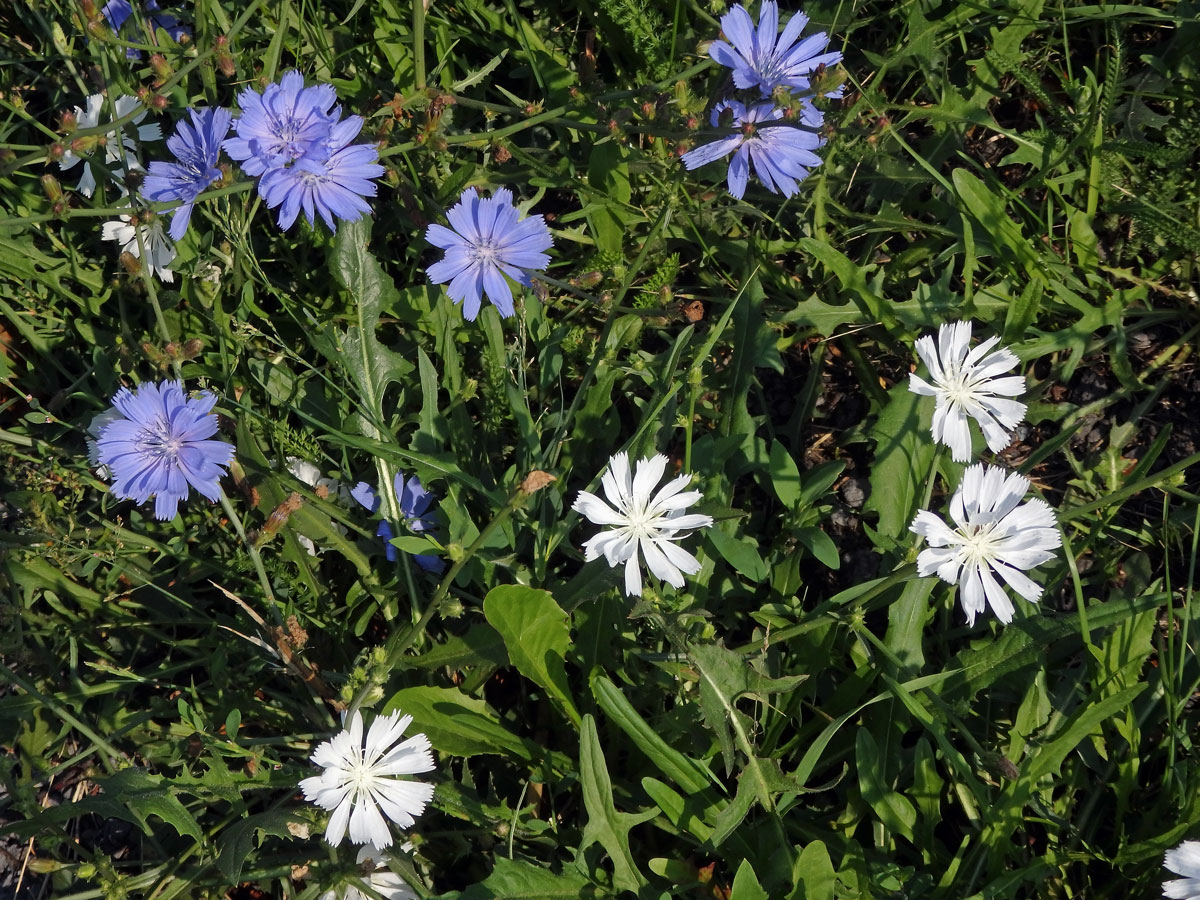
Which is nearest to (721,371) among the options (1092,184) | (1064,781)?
(1092,184)

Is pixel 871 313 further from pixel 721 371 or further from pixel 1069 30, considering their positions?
pixel 1069 30

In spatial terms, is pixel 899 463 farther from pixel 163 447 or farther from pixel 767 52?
pixel 163 447

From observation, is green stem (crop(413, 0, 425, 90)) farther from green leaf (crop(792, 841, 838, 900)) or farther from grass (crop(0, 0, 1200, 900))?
green leaf (crop(792, 841, 838, 900))

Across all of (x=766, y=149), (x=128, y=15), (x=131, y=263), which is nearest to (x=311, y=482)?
(x=131, y=263)

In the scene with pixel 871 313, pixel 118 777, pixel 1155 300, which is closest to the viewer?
pixel 118 777

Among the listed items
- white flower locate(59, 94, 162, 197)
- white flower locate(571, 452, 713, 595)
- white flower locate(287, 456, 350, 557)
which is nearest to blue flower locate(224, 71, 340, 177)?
white flower locate(59, 94, 162, 197)

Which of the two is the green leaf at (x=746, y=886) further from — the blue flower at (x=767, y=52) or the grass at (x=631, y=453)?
the blue flower at (x=767, y=52)

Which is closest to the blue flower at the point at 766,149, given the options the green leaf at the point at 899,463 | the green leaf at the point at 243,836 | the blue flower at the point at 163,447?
the green leaf at the point at 899,463
